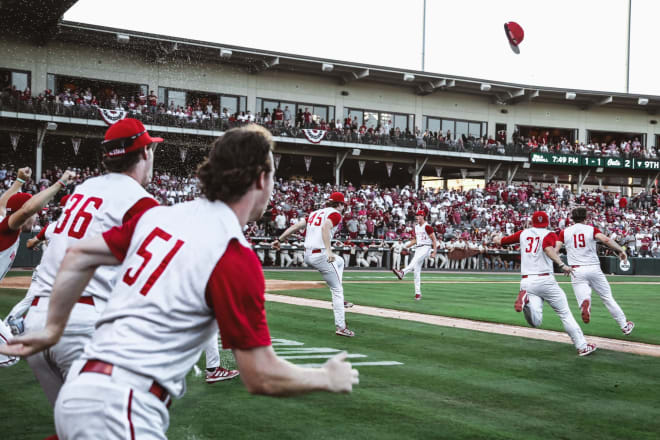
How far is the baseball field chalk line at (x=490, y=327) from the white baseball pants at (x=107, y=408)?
9.15 meters

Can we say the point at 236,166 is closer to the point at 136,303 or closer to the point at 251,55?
the point at 136,303

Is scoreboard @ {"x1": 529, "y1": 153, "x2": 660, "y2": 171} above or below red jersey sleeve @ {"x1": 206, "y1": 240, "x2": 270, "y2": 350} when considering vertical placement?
above

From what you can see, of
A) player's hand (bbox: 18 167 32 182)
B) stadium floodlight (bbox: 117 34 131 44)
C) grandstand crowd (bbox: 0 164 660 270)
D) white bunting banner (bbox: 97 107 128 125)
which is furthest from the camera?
stadium floodlight (bbox: 117 34 131 44)

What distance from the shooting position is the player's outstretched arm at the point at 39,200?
4934 millimetres

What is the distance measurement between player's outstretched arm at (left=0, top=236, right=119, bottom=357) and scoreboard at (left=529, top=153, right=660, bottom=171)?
158 ft

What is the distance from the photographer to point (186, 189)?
3284 cm

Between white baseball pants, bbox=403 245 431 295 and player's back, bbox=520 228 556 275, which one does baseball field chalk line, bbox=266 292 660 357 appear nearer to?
player's back, bbox=520 228 556 275

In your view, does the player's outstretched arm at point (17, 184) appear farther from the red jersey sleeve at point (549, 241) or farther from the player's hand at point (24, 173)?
the red jersey sleeve at point (549, 241)

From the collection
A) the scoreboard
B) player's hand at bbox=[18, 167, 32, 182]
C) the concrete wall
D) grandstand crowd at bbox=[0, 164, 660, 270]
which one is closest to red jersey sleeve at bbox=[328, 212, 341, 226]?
player's hand at bbox=[18, 167, 32, 182]

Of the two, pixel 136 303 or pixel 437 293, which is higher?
pixel 136 303

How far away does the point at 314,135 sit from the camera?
4081 centimetres

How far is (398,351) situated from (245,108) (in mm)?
34346

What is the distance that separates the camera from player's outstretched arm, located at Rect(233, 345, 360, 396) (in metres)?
2.41

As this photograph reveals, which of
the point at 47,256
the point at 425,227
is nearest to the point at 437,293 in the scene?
the point at 425,227
